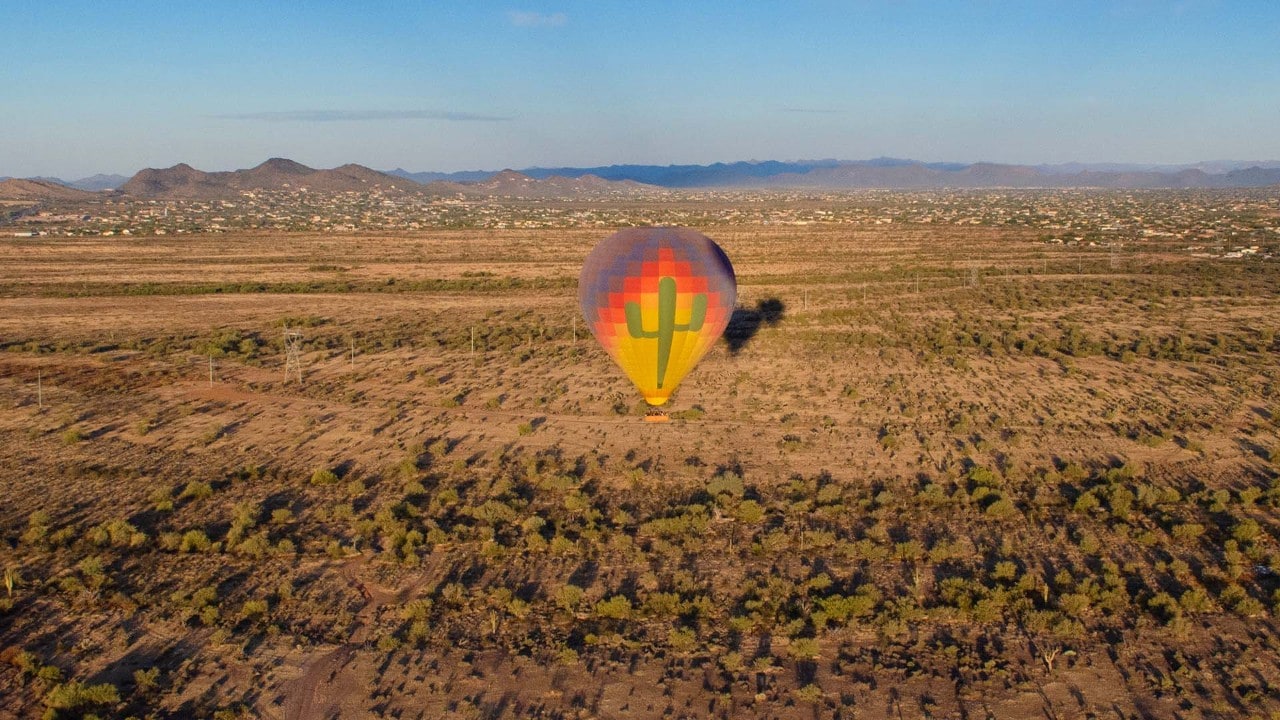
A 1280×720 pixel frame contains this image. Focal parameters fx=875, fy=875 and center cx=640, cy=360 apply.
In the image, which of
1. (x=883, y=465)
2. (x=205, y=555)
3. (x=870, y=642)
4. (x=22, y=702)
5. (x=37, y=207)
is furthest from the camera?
(x=37, y=207)

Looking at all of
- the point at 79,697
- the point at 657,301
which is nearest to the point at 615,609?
the point at 79,697

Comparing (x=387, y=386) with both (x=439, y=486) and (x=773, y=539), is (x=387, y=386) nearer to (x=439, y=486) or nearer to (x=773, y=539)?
(x=439, y=486)

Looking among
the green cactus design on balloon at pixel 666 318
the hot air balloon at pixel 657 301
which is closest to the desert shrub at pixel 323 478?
the hot air balloon at pixel 657 301

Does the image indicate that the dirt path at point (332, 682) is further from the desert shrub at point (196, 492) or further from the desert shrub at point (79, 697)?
the desert shrub at point (196, 492)

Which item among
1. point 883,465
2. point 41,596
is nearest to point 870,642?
point 883,465

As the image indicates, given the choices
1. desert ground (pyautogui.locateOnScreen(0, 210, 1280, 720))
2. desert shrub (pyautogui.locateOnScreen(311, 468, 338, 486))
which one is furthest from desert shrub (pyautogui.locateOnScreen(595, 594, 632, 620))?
desert shrub (pyautogui.locateOnScreen(311, 468, 338, 486))

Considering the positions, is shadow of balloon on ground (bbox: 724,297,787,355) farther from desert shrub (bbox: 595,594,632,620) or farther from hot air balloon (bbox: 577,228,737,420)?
desert shrub (bbox: 595,594,632,620)
